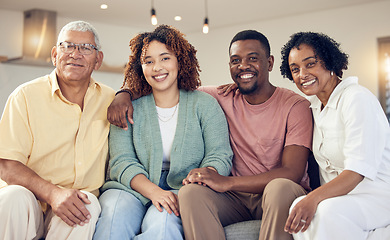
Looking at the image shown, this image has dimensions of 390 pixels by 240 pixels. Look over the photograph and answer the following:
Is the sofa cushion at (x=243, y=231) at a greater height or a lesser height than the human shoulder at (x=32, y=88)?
lesser

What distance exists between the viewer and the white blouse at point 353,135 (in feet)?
4.97

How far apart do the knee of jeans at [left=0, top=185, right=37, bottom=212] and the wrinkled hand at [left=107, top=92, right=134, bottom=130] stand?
496 millimetres

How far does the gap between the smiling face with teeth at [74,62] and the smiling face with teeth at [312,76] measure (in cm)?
101

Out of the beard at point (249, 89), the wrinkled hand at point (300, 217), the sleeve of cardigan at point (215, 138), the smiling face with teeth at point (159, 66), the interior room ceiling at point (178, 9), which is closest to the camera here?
the wrinkled hand at point (300, 217)

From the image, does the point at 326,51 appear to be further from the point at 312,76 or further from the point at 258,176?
the point at 258,176

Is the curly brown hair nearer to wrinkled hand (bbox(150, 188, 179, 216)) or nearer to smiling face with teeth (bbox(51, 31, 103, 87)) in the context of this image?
smiling face with teeth (bbox(51, 31, 103, 87))

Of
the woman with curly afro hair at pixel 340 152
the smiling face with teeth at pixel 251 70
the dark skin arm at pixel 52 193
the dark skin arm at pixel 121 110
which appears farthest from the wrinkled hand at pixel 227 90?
the dark skin arm at pixel 52 193

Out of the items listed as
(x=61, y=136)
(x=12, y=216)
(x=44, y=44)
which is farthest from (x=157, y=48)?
(x=44, y=44)

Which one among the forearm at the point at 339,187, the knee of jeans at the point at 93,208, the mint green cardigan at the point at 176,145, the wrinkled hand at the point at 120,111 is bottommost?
the knee of jeans at the point at 93,208

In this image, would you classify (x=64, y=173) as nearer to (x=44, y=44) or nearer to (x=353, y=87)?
(x=353, y=87)

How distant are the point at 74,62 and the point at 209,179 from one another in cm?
87

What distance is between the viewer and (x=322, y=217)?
4.60ft

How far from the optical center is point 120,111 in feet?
6.15

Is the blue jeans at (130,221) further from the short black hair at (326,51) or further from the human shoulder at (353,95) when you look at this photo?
the short black hair at (326,51)
